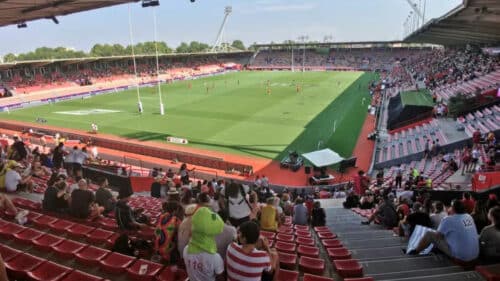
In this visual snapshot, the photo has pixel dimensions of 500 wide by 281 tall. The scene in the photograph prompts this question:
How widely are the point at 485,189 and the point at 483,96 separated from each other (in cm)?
1797

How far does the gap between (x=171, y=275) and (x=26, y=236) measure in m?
3.32

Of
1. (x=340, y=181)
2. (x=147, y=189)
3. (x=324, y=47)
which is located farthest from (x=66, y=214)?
(x=324, y=47)

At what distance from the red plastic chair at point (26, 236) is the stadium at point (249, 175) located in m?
0.02

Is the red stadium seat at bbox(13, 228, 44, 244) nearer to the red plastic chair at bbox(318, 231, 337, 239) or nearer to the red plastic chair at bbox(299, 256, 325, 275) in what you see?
the red plastic chair at bbox(299, 256, 325, 275)

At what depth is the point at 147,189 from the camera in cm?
1675

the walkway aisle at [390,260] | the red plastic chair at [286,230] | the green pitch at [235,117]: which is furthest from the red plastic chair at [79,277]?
the green pitch at [235,117]

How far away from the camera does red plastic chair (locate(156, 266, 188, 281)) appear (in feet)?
15.5

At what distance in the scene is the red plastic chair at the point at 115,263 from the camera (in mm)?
5145

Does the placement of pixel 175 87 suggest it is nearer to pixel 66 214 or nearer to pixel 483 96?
pixel 483 96

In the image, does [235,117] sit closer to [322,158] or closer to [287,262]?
[322,158]

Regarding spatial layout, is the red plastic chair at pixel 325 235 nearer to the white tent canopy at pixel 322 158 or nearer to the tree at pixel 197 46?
the white tent canopy at pixel 322 158

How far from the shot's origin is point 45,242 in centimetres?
614

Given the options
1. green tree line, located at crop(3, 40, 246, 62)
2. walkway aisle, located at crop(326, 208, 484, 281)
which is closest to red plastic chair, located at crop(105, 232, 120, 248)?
walkway aisle, located at crop(326, 208, 484, 281)

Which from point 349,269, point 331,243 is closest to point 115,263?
point 349,269
